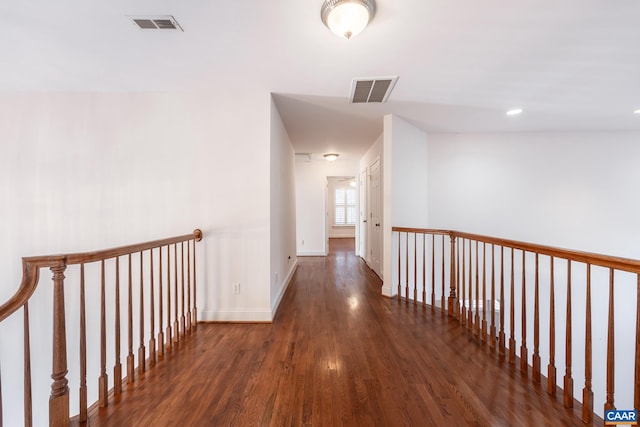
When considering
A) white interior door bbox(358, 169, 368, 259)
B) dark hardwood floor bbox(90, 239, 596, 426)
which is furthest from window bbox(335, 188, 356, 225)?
dark hardwood floor bbox(90, 239, 596, 426)

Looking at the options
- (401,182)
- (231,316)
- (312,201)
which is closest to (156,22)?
(231,316)

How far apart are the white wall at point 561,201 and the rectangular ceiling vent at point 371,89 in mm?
1878

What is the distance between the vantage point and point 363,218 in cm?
632

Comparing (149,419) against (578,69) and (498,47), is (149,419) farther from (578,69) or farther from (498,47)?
(578,69)

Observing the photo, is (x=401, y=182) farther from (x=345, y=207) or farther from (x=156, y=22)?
(x=345, y=207)

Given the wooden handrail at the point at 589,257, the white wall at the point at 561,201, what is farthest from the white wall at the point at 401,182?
the wooden handrail at the point at 589,257

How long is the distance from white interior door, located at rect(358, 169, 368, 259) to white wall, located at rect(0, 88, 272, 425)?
11.7 ft

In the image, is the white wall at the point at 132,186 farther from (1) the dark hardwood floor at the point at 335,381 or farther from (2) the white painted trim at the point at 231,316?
(1) the dark hardwood floor at the point at 335,381

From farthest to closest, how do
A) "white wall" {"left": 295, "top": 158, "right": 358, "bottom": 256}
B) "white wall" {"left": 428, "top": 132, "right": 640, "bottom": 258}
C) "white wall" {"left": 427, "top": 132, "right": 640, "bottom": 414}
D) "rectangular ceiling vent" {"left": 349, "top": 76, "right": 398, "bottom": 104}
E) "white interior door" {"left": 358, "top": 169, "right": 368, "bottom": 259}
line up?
"white wall" {"left": 295, "top": 158, "right": 358, "bottom": 256}, "white interior door" {"left": 358, "top": 169, "right": 368, "bottom": 259}, "white wall" {"left": 428, "top": 132, "right": 640, "bottom": 258}, "white wall" {"left": 427, "top": 132, "right": 640, "bottom": 414}, "rectangular ceiling vent" {"left": 349, "top": 76, "right": 398, "bottom": 104}

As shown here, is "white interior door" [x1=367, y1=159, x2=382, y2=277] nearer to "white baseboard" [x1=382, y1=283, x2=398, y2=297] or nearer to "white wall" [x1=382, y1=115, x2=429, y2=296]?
"white wall" [x1=382, y1=115, x2=429, y2=296]

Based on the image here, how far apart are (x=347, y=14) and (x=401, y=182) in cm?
256

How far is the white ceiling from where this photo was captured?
1693 millimetres

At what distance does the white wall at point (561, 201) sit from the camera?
4062mm

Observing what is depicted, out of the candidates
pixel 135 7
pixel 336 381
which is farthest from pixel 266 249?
pixel 135 7
